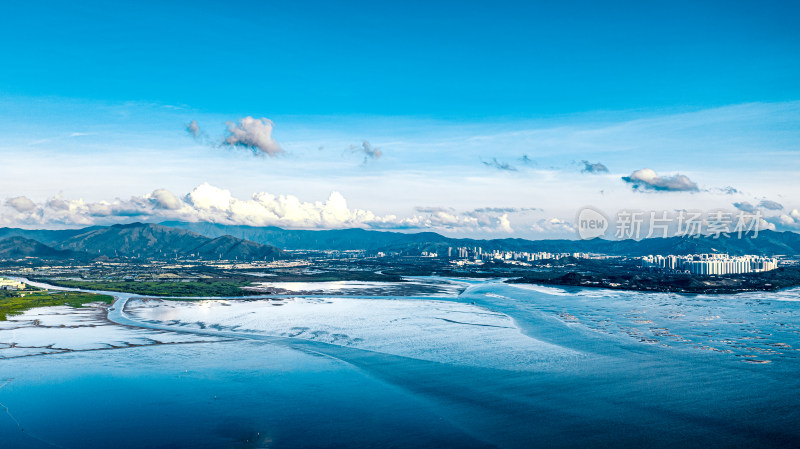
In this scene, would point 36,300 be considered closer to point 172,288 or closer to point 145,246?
point 172,288

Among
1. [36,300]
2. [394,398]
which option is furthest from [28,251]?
[394,398]

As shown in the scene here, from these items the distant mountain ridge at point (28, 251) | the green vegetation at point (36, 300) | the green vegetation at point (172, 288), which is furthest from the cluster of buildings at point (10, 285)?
the distant mountain ridge at point (28, 251)

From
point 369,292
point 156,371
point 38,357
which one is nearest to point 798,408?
point 156,371

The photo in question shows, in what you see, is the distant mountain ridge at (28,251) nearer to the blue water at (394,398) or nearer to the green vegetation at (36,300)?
the green vegetation at (36,300)

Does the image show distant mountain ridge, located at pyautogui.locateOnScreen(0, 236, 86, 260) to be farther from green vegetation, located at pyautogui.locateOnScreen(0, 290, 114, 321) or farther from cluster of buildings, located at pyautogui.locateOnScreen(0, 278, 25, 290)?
green vegetation, located at pyautogui.locateOnScreen(0, 290, 114, 321)

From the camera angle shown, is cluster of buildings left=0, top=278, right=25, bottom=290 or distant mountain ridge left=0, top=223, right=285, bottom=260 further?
distant mountain ridge left=0, top=223, right=285, bottom=260

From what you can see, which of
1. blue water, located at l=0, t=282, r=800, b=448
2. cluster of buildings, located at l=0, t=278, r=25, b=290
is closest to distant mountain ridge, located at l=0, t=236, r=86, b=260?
cluster of buildings, located at l=0, t=278, r=25, b=290
